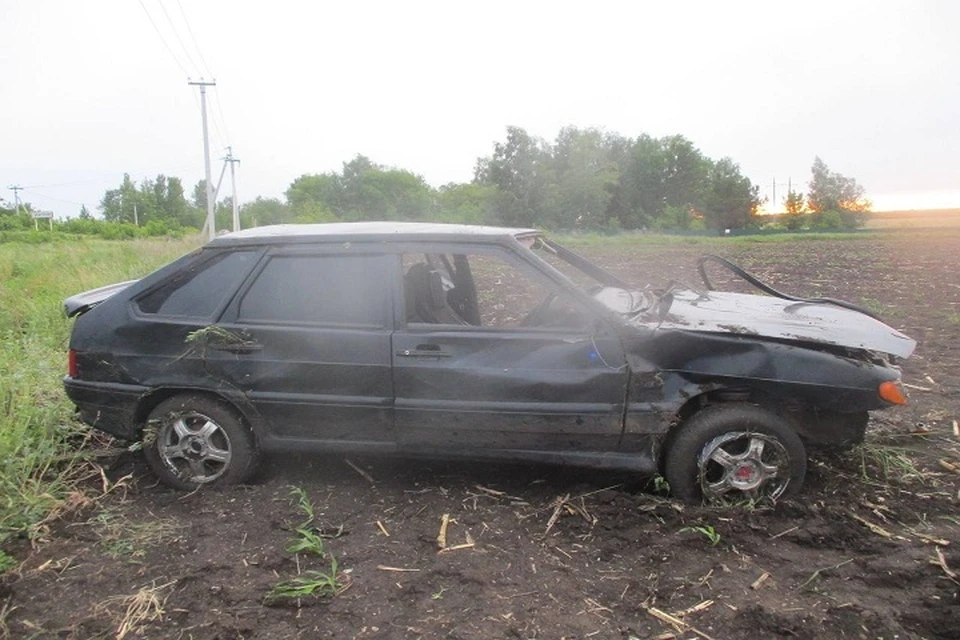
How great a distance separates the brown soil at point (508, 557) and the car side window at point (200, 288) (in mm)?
1061

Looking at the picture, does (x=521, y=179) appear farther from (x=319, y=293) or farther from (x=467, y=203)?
(x=319, y=293)

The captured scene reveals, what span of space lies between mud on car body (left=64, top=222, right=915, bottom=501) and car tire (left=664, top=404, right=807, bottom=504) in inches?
0.4

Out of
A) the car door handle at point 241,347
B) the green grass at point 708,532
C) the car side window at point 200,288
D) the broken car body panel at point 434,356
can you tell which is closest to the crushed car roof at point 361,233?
the broken car body panel at point 434,356

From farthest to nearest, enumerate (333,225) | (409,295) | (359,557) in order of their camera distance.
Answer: (333,225) → (409,295) → (359,557)

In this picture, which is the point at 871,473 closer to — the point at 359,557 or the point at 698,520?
the point at 698,520

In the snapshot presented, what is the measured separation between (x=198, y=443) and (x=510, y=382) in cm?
187

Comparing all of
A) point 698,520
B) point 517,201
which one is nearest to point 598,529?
point 698,520

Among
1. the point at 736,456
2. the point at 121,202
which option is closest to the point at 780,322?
the point at 736,456

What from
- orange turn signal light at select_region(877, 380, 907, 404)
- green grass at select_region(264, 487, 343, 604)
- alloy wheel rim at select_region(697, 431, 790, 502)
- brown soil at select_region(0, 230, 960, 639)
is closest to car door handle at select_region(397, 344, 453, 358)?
brown soil at select_region(0, 230, 960, 639)

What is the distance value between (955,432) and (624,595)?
10.5 feet

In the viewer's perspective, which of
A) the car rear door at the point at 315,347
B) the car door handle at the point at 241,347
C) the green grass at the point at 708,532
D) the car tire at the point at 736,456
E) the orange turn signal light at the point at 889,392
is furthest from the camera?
the car door handle at the point at 241,347

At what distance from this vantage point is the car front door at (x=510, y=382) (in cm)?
383

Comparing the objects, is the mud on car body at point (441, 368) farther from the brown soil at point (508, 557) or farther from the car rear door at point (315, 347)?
the brown soil at point (508, 557)

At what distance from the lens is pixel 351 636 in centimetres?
285
